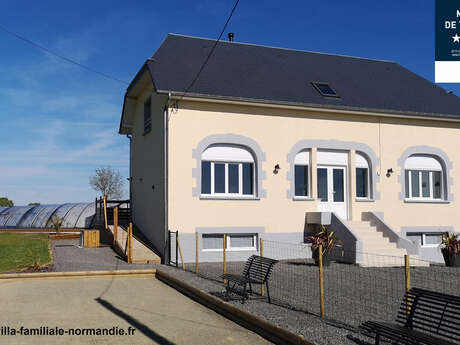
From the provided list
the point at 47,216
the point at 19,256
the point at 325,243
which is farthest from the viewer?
the point at 47,216

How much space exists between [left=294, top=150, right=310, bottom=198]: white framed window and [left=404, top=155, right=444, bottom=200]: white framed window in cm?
422

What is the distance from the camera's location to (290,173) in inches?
652

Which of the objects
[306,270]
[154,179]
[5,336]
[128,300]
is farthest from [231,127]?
[5,336]

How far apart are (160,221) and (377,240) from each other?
738 centimetres

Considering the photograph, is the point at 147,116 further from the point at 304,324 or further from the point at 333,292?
the point at 304,324

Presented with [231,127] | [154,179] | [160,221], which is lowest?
[160,221]

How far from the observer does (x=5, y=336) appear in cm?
665

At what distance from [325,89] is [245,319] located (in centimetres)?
1253

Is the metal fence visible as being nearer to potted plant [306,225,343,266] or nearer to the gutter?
potted plant [306,225,343,266]

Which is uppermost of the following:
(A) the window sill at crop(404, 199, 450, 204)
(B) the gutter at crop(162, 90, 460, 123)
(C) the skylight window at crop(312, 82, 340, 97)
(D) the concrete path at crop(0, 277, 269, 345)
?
(C) the skylight window at crop(312, 82, 340, 97)

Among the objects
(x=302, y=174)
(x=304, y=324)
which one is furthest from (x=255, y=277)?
(x=302, y=174)

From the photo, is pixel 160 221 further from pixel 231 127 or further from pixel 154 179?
pixel 231 127

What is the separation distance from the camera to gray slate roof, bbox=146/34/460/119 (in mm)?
16125

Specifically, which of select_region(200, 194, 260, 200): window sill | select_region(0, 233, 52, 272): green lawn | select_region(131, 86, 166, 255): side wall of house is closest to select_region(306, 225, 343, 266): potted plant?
select_region(200, 194, 260, 200): window sill
